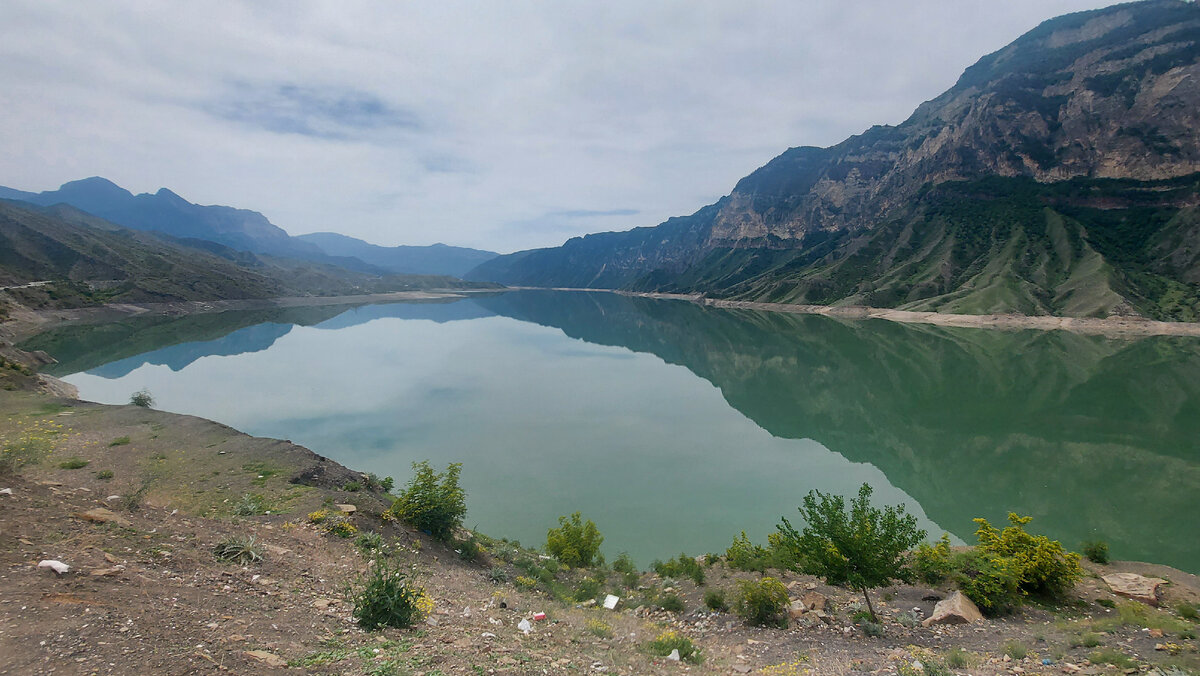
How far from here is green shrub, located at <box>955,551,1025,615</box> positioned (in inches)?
420

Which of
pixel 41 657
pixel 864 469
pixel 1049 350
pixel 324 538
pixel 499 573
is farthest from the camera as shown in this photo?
pixel 1049 350

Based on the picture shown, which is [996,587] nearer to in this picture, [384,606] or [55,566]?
[384,606]

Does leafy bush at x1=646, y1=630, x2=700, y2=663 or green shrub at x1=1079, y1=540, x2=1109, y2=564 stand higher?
green shrub at x1=1079, y1=540, x2=1109, y2=564

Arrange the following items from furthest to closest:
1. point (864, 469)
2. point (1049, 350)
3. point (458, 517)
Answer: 1. point (1049, 350)
2. point (864, 469)
3. point (458, 517)

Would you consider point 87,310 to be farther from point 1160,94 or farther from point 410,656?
point 1160,94

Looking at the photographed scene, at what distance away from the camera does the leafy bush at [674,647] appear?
8.64 m

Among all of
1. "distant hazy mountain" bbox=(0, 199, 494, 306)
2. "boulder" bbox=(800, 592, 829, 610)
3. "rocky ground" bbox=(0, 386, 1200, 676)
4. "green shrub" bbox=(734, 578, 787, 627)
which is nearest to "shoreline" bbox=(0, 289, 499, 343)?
"distant hazy mountain" bbox=(0, 199, 494, 306)

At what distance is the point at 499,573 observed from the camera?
12.5 m

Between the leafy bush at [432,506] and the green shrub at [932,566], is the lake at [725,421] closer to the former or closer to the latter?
the leafy bush at [432,506]

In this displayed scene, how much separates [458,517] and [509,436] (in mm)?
16408

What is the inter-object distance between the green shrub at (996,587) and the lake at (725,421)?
326 inches

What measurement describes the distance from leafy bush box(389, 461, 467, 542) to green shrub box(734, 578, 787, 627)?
26.6 ft

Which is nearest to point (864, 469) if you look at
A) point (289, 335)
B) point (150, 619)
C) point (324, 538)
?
point (324, 538)

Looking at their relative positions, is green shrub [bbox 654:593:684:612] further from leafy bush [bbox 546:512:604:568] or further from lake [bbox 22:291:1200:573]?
lake [bbox 22:291:1200:573]
